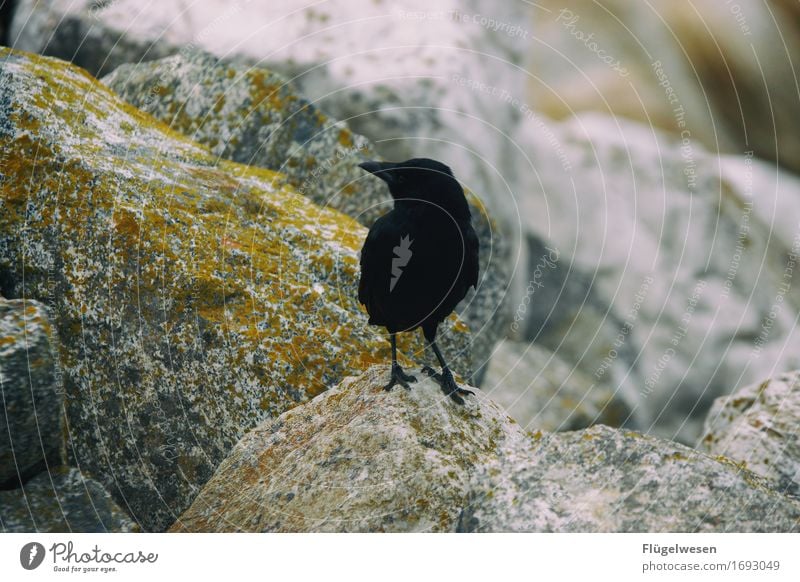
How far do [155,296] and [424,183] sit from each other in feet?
6.29

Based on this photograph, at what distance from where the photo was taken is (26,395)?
12.9 feet

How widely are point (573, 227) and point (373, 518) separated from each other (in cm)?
645

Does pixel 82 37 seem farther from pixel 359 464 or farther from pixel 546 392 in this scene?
pixel 546 392

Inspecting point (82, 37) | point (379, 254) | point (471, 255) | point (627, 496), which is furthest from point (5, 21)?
point (627, 496)

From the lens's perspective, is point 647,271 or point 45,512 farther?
point 647,271

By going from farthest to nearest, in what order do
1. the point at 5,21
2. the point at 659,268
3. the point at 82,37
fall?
the point at 659,268 → the point at 5,21 → the point at 82,37

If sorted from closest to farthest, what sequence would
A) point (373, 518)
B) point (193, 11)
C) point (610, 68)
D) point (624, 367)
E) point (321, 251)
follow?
point (373, 518) < point (321, 251) < point (193, 11) < point (624, 367) < point (610, 68)

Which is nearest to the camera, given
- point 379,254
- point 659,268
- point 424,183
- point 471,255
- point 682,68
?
point 424,183

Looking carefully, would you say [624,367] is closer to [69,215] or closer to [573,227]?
[573,227]

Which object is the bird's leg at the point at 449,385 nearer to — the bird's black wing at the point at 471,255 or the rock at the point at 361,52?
the bird's black wing at the point at 471,255

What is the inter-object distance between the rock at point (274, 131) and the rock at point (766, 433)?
2102 mm

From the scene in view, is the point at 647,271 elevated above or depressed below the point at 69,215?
above

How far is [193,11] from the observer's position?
7570mm
